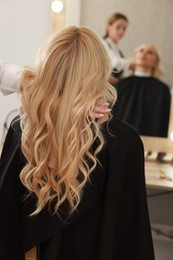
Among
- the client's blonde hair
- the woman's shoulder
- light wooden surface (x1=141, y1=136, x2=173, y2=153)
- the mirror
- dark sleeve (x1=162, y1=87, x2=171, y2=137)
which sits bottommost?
light wooden surface (x1=141, y1=136, x2=173, y2=153)

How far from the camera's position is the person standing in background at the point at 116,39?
1818mm

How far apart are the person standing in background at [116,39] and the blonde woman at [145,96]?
0.04 m

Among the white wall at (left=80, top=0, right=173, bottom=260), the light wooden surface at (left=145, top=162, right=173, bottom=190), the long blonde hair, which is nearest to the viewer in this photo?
the long blonde hair

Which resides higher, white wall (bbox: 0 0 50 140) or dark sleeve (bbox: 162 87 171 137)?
white wall (bbox: 0 0 50 140)

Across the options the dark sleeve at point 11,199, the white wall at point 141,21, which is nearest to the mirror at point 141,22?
the white wall at point 141,21

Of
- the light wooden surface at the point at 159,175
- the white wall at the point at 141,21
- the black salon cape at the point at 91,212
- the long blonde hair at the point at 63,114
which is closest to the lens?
the long blonde hair at the point at 63,114

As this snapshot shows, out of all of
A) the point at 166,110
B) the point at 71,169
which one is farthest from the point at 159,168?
the point at 71,169

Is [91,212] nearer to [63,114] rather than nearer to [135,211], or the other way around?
[135,211]

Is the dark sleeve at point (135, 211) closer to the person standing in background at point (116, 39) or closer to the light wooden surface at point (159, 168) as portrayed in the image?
the light wooden surface at point (159, 168)

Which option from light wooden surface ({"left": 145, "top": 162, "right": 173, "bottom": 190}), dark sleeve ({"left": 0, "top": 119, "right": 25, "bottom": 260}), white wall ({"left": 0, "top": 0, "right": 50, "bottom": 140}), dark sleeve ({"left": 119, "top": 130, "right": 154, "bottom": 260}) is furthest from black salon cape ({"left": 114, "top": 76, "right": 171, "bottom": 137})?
dark sleeve ({"left": 0, "top": 119, "right": 25, "bottom": 260})

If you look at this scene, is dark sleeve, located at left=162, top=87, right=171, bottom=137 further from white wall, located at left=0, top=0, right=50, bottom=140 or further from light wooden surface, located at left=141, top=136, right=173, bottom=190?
white wall, located at left=0, top=0, right=50, bottom=140

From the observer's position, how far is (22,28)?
205cm

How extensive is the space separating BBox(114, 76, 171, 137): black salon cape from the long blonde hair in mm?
801

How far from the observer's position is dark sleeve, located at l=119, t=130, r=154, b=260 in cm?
114
